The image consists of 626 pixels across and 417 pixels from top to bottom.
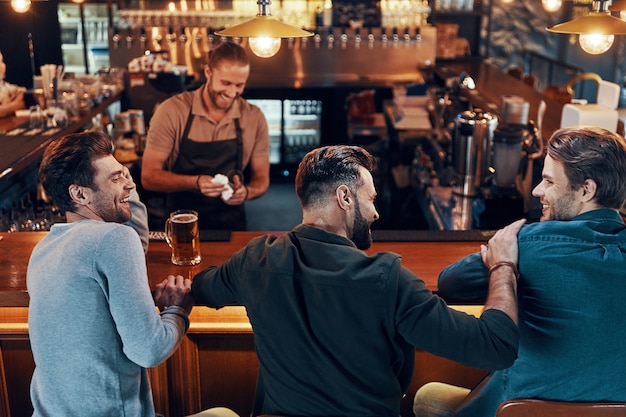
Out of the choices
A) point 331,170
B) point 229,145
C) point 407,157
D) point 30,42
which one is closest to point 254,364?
point 331,170

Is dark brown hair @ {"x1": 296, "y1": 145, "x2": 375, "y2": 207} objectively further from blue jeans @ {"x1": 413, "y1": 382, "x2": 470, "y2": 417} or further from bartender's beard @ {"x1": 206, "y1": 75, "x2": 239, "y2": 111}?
bartender's beard @ {"x1": 206, "y1": 75, "x2": 239, "y2": 111}

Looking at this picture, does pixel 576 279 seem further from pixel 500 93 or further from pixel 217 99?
Answer: pixel 500 93

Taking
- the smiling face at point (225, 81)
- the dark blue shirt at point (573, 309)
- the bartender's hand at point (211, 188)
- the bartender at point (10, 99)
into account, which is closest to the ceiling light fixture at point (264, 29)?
the smiling face at point (225, 81)

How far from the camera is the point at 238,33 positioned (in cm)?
281

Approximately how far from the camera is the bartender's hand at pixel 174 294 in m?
2.12

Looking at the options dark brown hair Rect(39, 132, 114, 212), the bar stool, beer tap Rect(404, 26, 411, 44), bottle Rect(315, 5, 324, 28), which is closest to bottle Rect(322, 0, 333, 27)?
bottle Rect(315, 5, 324, 28)

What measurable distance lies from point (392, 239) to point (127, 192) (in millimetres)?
1136

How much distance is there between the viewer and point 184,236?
8.23 feet

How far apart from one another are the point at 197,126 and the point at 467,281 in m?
2.09

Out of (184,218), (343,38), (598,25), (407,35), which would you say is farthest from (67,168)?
(407,35)

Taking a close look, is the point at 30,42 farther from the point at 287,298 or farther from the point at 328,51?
the point at 287,298

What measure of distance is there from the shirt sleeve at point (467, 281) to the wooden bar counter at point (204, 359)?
0.32 m

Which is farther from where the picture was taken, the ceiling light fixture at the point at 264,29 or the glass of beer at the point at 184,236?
the ceiling light fixture at the point at 264,29

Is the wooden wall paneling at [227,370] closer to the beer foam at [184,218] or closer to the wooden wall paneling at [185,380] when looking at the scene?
the wooden wall paneling at [185,380]
